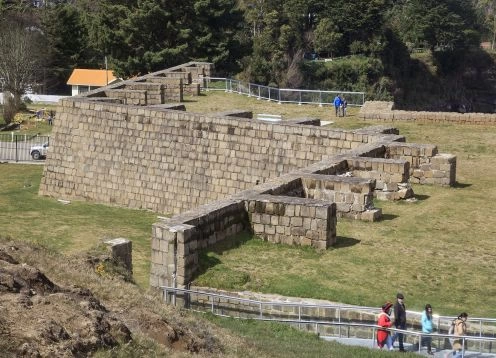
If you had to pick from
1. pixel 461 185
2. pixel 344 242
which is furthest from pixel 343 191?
pixel 461 185

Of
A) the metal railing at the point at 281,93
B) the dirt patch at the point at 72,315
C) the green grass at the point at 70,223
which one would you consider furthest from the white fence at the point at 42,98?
the dirt patch at the point at 72,315

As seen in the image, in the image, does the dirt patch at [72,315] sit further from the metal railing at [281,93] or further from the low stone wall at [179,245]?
the metal railing at [281,93]

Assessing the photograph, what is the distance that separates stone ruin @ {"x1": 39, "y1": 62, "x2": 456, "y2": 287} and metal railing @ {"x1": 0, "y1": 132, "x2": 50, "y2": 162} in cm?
742

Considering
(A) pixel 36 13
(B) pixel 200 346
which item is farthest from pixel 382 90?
(B) pixel 200 346

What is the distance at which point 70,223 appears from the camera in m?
24.0

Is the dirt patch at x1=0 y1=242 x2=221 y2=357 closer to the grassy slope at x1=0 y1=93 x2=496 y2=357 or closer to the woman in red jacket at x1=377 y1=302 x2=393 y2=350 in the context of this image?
the grassy slope at x1=0 y1=93 x2=496 y2=357

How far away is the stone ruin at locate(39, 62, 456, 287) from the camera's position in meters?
16.1

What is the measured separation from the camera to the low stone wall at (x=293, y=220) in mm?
16172

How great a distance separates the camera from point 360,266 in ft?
50.9

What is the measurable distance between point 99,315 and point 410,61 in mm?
88663

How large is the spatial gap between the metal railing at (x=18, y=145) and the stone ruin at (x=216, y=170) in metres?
7.42

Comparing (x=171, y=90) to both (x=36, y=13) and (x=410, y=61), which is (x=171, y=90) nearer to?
(x=36, y=13)

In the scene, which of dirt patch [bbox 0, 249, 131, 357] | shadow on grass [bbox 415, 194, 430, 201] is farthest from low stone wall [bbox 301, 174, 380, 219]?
dirt patch [bbox 0, 249, 131, 357]

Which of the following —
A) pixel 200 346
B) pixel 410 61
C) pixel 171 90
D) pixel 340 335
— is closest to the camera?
pixel 200 346
